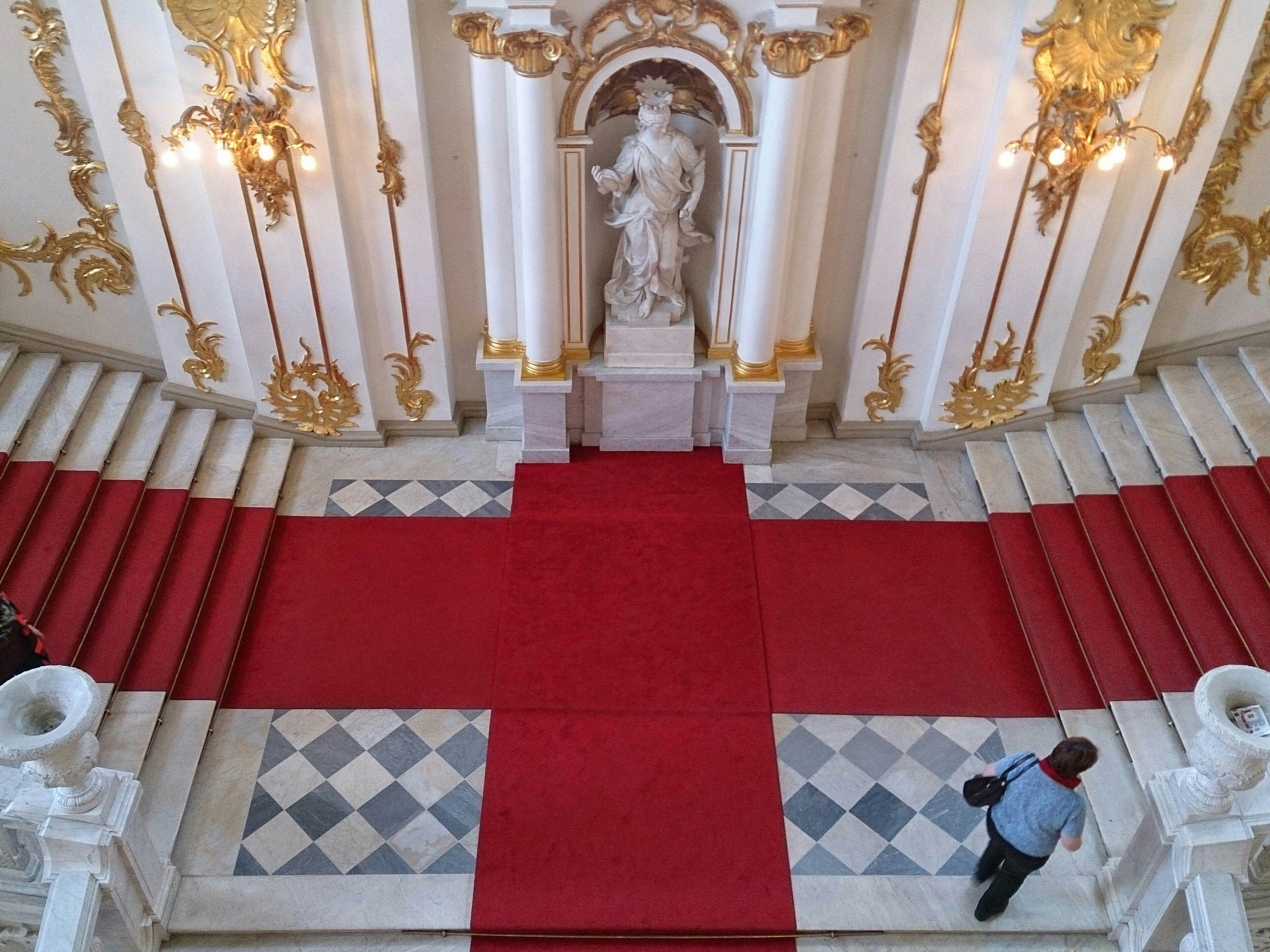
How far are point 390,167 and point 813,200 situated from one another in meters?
2.75

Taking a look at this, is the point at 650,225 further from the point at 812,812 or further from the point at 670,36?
the point at 812,812

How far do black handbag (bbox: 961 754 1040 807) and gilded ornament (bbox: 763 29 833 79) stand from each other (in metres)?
4.06

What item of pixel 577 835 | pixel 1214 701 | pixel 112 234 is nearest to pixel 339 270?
pixel 112 234

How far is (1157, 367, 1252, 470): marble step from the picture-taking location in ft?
24.6

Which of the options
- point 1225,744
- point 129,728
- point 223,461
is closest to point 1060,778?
point 1225,744

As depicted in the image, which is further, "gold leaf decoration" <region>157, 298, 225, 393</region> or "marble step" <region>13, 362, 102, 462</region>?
"gold leaf decoration" <region>157, 298, 225, 393</region>

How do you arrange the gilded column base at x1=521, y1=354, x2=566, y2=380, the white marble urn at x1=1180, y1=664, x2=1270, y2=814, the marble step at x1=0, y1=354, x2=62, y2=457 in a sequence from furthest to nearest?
the gilded column base at x1=521, y1=354, x2=566, y2=380
the marble step at x1=0, y1=354, x2=62, y2=457
the white marble urn at x1=1180, y1=664, x2=1270, y2=814

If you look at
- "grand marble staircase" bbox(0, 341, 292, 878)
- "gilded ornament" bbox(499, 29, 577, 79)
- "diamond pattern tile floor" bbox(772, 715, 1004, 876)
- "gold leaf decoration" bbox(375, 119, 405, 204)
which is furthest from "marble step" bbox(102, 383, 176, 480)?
"diamond pattern tile floor" bbox(772, 715, 1004, 876)

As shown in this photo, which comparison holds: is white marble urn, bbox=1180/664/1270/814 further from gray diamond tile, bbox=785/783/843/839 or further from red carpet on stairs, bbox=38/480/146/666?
red carpet on stairs, bbox=38/480/146/666

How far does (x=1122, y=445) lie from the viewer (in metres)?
7.93

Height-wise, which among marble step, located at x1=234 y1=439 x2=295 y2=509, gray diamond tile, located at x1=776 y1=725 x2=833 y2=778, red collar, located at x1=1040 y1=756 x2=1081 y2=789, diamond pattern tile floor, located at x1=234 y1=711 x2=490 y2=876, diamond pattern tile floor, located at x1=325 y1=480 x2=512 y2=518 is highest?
red collar, located at x1=1040 y1=756 x2=1081 y2=789

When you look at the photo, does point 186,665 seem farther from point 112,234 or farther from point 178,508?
point 112,234

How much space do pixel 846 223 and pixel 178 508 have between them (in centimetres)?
489

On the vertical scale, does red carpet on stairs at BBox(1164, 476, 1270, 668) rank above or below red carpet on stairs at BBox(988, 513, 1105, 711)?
above
